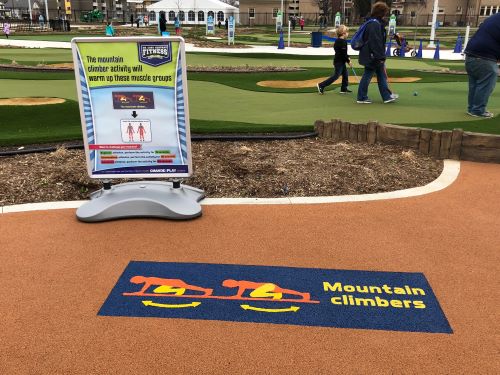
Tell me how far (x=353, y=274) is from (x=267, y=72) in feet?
45.7

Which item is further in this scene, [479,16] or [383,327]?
[479,16]

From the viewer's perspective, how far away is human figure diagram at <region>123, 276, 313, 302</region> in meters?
3.33

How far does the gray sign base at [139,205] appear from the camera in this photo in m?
4.59

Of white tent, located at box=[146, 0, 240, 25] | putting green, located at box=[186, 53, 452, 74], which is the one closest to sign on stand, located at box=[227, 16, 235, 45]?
putting green, located at box=[186, 53, 452, 74]

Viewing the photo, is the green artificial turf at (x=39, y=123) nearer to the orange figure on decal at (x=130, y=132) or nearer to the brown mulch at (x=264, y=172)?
the brown mulch at (x=264, y=172)

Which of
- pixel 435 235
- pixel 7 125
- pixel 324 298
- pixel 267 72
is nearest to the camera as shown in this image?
pixel 324 298

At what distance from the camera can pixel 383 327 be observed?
301 centimetres

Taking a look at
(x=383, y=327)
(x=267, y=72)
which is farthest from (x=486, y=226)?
(x=267, y=72)

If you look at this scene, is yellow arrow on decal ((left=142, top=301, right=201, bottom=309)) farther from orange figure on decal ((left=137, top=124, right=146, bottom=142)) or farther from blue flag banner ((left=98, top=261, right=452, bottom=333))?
orange figure on decal ((left=137, top=124, right=146, bottom=142))

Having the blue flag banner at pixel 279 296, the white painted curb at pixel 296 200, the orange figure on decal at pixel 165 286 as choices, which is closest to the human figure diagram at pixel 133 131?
the white painted curb at pixel 296 200

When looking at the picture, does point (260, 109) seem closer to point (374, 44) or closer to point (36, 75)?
point (374, 44)

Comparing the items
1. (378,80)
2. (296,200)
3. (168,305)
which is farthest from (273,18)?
(168,305)

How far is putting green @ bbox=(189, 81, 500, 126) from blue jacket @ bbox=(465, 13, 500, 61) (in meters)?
1.20

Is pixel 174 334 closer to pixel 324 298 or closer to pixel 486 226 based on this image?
pixel 324 298
